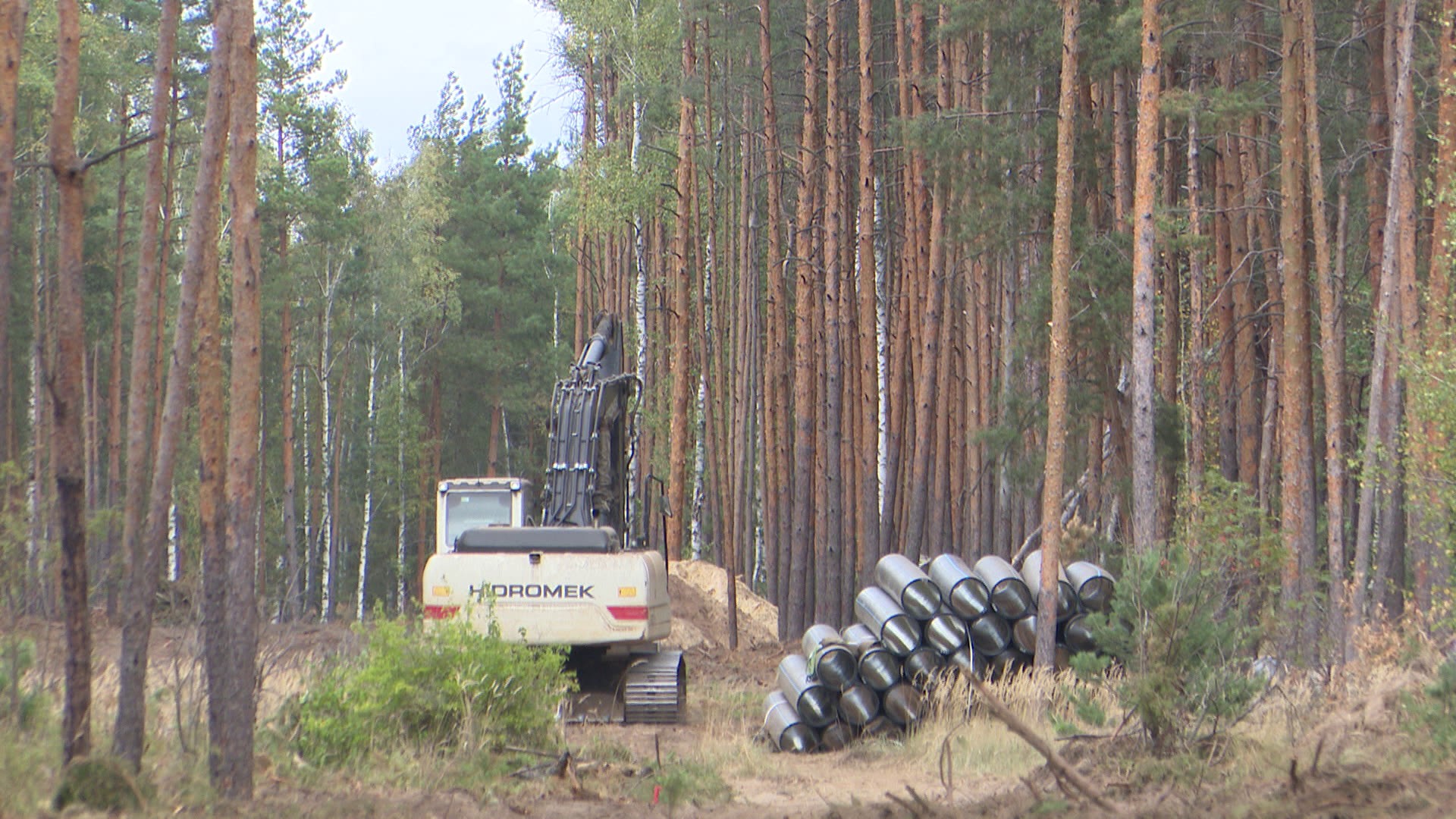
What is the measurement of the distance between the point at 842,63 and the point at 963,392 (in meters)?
6.07

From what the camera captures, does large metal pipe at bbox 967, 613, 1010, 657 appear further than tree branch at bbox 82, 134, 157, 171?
Yes

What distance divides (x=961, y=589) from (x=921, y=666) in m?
0.94

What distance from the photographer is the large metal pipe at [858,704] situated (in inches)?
525

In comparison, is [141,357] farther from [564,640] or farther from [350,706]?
[564,640]

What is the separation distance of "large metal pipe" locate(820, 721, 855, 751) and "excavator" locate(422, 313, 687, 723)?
1.65 metres

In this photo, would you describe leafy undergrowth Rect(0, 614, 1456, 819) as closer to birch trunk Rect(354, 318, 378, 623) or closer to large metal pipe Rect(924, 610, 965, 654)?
large metal pipe Rect(924, 610, 965, 654)

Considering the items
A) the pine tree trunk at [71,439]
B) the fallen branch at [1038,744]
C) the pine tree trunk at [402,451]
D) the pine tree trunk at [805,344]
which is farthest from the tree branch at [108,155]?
the pine tree trunk at [402,451]

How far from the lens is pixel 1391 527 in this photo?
726 inches

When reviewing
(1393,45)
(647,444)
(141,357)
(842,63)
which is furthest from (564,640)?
(647,444)

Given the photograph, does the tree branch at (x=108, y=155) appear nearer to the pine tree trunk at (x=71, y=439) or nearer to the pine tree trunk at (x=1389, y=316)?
the pine tree trunk at (x=71, y=439)

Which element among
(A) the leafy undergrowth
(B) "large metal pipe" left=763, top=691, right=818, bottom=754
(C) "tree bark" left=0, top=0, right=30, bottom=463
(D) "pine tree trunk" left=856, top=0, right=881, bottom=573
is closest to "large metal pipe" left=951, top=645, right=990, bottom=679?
(A) the leafy undergrowth

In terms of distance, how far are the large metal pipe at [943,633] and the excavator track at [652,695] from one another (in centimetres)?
255

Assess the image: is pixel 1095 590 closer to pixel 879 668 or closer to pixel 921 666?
pixel 921 666

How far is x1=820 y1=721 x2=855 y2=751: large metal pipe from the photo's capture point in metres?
13.3
